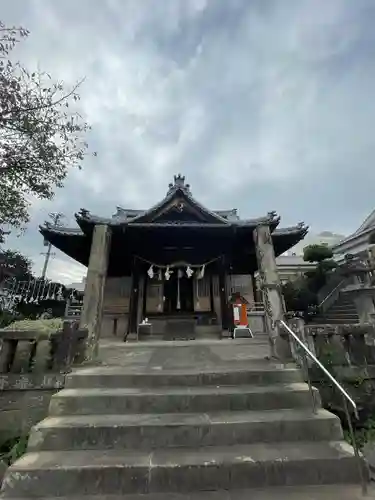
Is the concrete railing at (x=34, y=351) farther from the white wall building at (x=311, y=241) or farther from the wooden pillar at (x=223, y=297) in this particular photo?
the white wall building at (x=311, y=241)

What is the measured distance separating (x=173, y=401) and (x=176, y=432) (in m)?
0.52

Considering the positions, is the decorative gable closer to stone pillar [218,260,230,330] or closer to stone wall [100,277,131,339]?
stone pillar [218,260,230,330]

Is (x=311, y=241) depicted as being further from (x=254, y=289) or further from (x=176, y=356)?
(x=176, y=356)

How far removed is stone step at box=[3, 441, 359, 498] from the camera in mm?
2674

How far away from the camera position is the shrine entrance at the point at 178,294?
10.7 m

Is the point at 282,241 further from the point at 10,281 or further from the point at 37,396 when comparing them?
the point at 10,281

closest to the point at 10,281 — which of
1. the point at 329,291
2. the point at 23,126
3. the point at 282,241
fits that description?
the point at 23,126

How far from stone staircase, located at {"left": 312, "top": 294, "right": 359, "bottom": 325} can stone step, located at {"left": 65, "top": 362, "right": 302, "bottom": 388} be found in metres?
9.90

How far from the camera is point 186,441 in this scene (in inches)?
126

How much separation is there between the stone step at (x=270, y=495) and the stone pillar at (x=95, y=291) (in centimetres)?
295

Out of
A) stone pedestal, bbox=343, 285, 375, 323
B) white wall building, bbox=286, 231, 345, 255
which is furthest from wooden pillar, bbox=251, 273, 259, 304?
white wall building, bbox=286, 231, 345, 255

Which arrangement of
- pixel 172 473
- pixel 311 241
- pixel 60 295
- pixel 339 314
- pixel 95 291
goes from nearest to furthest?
pixel 172 473 → pixel 95 291 → pixel 339 314 → pixel 60 295 → pixel 311 241

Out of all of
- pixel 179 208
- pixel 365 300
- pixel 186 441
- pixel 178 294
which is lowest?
pixel 186 441

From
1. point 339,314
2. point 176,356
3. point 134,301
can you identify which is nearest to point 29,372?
point 176,356
